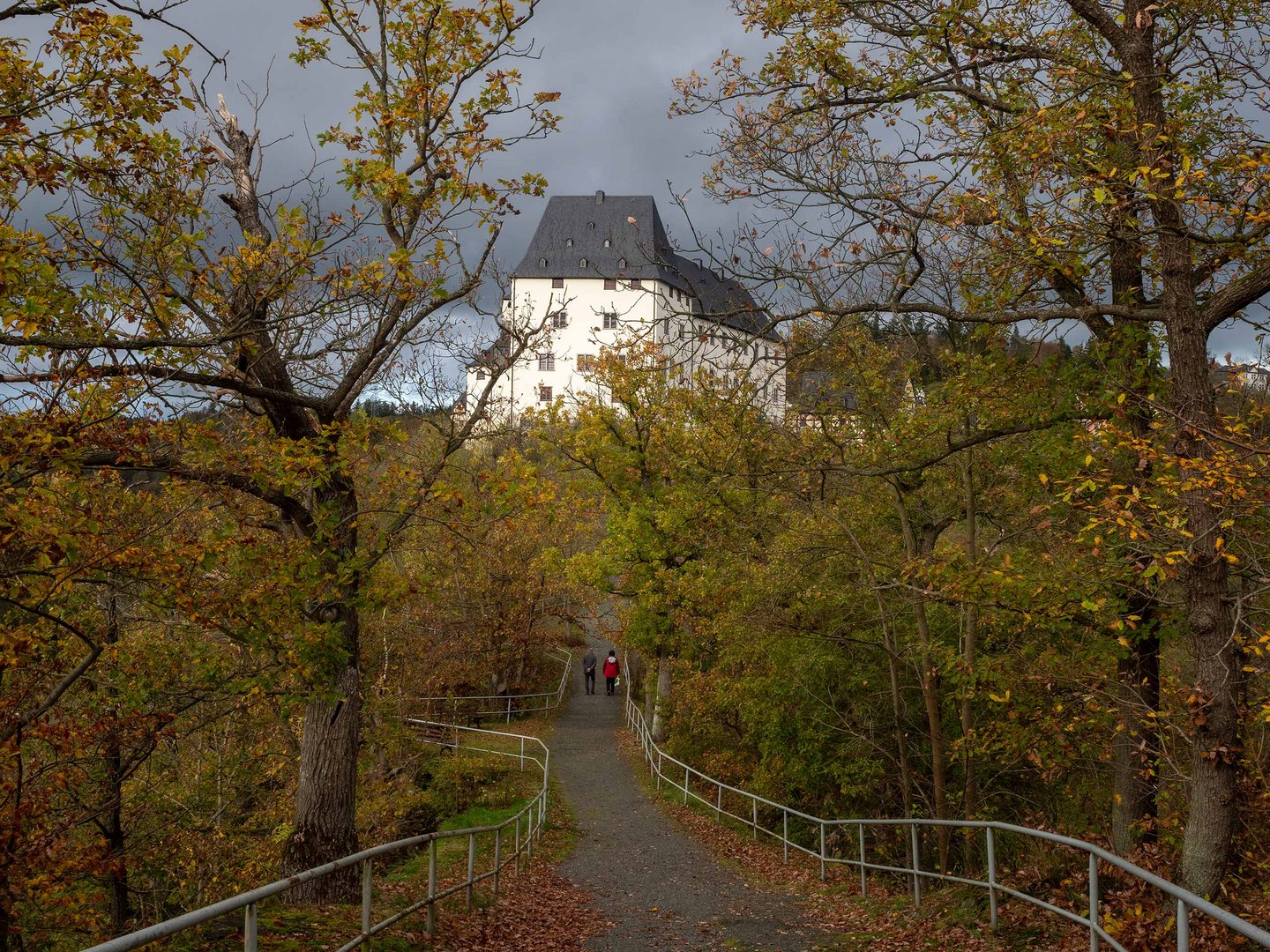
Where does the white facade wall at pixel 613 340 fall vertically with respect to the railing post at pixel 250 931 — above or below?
above

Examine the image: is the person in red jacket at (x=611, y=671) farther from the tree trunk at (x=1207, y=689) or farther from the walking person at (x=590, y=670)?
the tree trunk at (x=1207, y=689)

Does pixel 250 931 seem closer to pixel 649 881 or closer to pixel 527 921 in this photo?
pixel 527 921

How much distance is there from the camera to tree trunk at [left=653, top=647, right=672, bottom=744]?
2714 cm

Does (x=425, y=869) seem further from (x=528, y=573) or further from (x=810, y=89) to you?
(x=528, y=573)

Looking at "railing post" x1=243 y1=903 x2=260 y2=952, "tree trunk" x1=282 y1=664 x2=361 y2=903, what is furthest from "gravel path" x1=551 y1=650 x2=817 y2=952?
"railing post" x1=243 y1=903 x2=260 y2=952

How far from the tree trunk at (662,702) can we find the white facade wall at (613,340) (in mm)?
7105

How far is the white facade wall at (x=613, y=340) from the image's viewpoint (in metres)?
9.04

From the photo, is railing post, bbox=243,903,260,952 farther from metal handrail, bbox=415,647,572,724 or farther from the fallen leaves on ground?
metal handrail, bbox=415,647,572,724

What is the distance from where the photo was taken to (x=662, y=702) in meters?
27.1

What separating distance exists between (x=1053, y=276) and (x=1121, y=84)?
1.73m

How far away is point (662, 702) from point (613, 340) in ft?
97.1

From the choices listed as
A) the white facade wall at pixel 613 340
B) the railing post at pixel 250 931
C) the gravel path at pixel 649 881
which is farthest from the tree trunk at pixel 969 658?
the railing post at pixel 250 931

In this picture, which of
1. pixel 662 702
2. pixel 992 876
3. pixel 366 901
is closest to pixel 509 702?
pixel 662 702

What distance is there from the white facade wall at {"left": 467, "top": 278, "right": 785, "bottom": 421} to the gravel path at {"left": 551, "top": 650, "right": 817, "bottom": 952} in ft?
16.4
